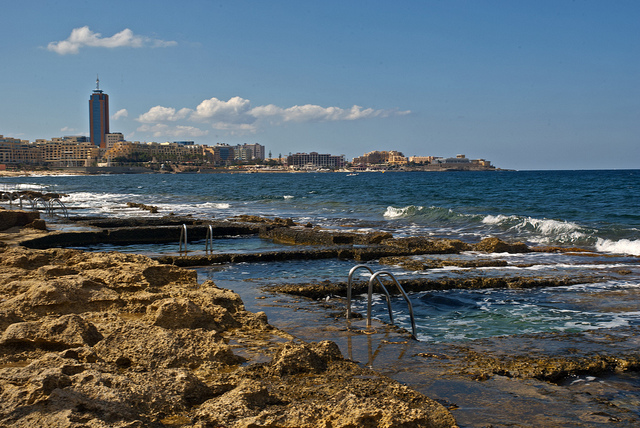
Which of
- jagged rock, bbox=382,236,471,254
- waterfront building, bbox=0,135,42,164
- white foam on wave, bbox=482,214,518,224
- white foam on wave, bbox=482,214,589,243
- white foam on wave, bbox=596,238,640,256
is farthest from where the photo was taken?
waterfront building, bbox=0,135,42,164

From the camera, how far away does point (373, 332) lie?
21.3ft

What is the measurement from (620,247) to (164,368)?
17.0m

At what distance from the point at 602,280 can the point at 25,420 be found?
35.3 ft

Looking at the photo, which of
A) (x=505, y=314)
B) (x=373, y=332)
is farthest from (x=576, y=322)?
(x=373, y=332)

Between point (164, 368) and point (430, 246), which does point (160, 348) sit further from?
point (430, 246)

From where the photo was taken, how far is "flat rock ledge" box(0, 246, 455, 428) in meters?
3.44

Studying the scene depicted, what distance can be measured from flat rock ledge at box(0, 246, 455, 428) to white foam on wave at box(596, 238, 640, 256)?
1446cm

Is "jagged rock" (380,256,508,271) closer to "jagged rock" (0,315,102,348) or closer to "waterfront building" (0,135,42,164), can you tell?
"jagged rock" (0,315,102,348)

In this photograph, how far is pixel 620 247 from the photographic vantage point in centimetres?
1766

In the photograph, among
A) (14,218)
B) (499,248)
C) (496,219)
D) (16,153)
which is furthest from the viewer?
(16,153)

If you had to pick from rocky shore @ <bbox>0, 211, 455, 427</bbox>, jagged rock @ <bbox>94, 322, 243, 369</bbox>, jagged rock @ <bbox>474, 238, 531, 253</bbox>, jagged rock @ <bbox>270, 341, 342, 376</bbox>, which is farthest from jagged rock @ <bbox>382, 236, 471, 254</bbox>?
jagged rock @ <bbox>94, 322, 243, 369</bbox>

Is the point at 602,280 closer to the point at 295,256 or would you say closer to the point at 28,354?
the point at 295,256

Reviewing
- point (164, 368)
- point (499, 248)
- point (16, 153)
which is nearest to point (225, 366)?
point (164, 368)

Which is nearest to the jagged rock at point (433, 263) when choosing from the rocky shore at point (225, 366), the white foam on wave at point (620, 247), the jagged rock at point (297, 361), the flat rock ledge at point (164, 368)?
the rocky shore at point (225, 366)
